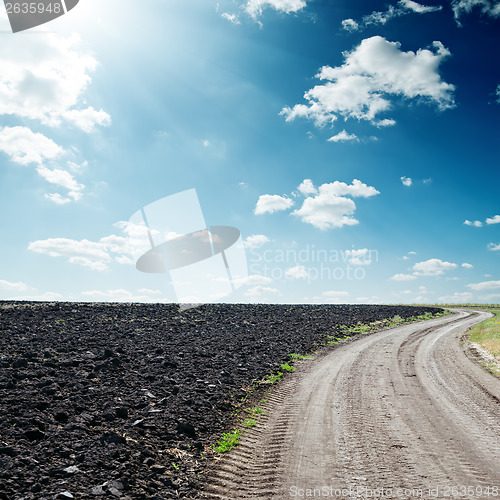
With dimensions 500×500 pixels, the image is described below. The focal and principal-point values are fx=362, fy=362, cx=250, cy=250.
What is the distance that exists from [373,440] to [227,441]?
3046 millimetres

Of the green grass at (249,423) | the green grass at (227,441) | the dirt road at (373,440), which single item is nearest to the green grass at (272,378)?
the dirt road at (373,440)

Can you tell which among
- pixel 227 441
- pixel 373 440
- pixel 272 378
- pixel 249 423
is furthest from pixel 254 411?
pixel 272 378

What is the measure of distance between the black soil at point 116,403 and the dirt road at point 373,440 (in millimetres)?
1146

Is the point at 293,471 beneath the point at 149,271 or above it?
beneath

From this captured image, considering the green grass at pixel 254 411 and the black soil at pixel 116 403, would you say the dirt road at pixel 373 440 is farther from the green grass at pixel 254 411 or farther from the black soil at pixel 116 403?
the black soil at pixel 116 403

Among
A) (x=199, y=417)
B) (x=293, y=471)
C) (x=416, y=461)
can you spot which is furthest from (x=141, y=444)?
(x=416, y=461)

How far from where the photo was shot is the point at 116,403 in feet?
29.6

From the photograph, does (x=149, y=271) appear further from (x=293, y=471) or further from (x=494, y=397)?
(x=494, y=397)

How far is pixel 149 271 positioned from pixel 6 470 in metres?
10.9

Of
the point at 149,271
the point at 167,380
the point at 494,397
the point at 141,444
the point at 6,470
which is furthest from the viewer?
the point at 149,271

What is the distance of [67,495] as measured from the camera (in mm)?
5230

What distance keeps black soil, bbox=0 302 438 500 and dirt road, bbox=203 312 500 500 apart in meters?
1.15

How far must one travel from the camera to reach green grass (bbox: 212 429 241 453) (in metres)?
7.36

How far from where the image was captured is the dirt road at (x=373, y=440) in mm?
5758
